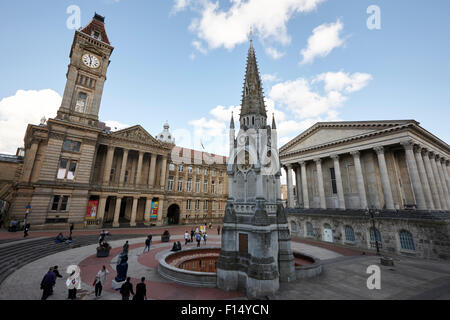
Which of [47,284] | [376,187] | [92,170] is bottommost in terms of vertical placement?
[47,284]

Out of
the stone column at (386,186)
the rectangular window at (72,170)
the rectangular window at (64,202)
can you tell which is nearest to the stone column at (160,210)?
the rectangular window at (64,202)

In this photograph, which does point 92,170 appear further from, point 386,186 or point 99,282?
point 386,186

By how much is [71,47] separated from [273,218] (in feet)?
146

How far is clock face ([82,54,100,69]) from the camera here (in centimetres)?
3241

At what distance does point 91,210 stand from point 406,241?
139 ft

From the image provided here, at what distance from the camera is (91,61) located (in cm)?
3300

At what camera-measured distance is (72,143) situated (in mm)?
29188

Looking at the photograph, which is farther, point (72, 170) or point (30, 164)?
point (72, 170)

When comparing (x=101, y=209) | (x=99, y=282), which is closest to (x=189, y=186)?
(x=101, y=209)

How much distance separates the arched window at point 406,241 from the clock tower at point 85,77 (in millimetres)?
45250

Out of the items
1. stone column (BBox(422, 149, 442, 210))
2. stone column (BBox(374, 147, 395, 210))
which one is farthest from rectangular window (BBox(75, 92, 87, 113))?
stone column (BBox(422, 149, 442, 210))

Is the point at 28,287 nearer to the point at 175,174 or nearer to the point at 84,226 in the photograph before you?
the point at 84,226

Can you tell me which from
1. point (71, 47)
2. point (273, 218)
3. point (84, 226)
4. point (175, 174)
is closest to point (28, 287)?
point (273, 218)

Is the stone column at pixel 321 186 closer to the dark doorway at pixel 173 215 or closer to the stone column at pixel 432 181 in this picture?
the stone column at pixel 432 181
